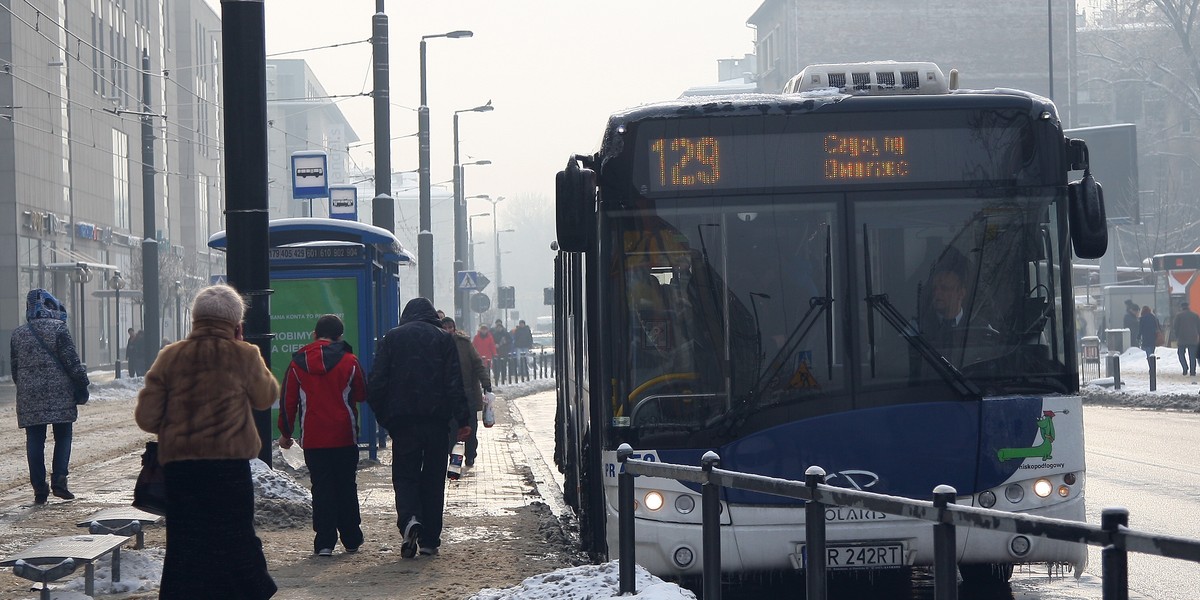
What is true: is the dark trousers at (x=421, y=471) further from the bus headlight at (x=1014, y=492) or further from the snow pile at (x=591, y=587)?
the bus headlight at (x=1014, y=492)

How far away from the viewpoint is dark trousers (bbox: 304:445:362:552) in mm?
9961

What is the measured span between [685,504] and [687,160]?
67.7 inches

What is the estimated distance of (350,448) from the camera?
10.0 meters

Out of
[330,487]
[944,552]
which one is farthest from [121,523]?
[944,552]

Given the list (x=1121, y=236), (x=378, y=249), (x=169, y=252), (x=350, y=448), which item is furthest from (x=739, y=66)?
(x=350, y=448)

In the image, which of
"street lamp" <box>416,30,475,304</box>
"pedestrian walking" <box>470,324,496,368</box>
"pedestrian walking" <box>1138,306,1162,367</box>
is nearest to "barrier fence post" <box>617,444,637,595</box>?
"street lamp" <box>416,30,475,304</box>

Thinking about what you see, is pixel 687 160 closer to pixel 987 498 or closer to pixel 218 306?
pixel 987 498

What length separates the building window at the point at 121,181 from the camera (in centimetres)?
6119

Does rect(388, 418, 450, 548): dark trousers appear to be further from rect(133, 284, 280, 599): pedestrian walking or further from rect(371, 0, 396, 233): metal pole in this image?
rect(371, 0, 396, 233): metal pole

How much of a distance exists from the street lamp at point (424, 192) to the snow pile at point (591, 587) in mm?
22074

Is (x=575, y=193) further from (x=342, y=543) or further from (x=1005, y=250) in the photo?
(x=342, y=543)

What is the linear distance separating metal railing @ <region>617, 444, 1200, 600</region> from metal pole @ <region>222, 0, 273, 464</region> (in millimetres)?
5020

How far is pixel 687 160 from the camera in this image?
7863mm

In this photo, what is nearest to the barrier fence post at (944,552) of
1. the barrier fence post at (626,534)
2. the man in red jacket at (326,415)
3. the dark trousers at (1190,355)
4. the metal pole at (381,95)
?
the barrier fence post at (626,534)
